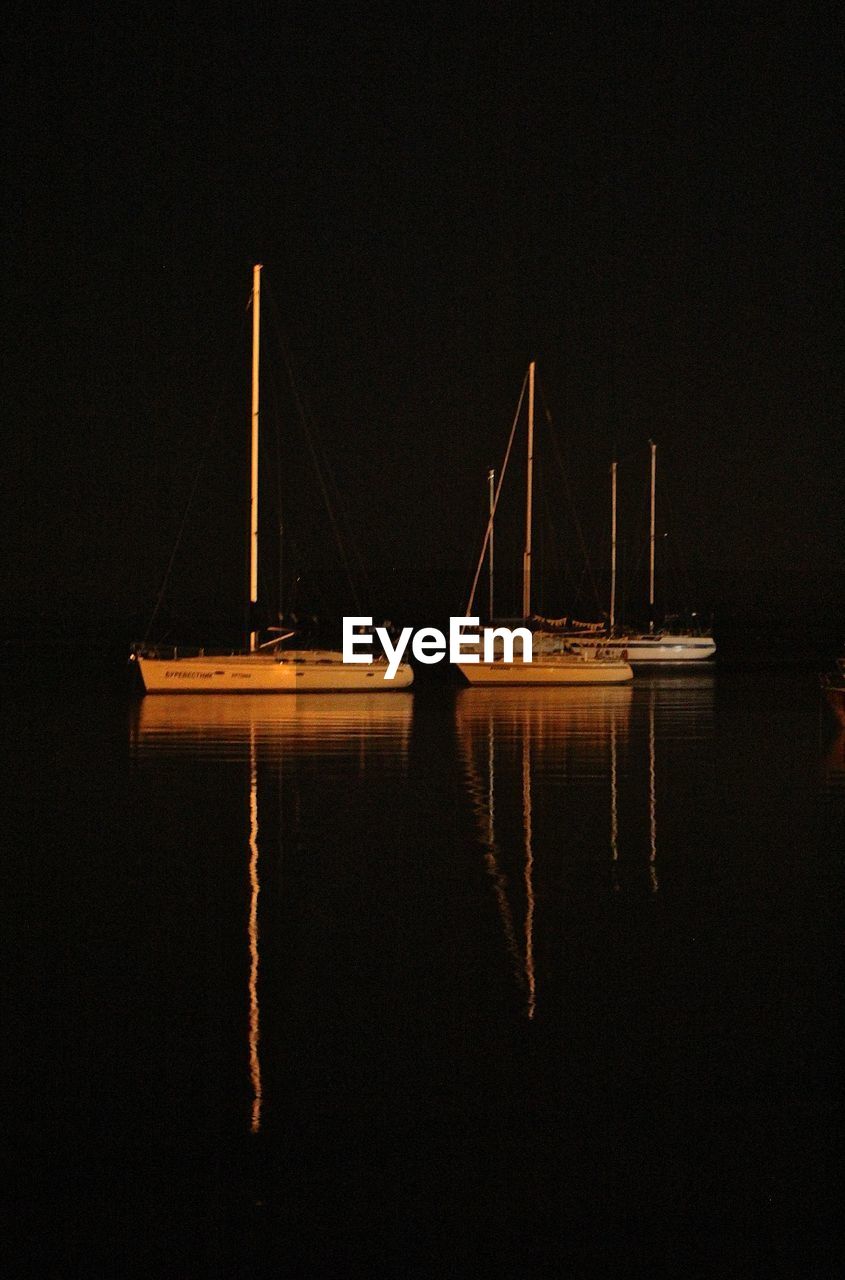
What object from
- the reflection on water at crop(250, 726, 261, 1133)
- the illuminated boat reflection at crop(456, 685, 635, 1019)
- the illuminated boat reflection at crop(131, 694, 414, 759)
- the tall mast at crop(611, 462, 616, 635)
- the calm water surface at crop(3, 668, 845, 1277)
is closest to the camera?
the calm water surface at crop(3, 668, 845, 1277)

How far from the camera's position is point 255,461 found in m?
45.5

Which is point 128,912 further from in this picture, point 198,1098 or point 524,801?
point 524,801

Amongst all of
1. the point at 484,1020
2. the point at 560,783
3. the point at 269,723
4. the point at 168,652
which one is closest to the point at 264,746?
the point at 269,723

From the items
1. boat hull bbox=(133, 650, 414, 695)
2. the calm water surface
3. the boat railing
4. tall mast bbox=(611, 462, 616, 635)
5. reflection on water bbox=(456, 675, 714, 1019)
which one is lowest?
the calm water surface

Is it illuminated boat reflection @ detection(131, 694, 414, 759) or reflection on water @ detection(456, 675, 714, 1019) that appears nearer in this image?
reflection on water @ detection(456, 675, 714, 1019)

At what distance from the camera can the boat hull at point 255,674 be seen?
1777 inches

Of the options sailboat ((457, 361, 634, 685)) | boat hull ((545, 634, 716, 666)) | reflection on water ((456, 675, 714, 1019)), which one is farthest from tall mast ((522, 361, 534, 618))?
boat hull ((545, 634, 716, 666))

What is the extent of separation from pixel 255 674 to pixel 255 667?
22cm

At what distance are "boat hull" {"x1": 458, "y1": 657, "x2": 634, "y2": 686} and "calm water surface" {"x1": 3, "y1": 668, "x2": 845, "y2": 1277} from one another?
104ft

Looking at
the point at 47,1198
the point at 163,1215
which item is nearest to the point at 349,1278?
the point at 163,1215

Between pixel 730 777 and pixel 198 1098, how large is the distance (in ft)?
53.4

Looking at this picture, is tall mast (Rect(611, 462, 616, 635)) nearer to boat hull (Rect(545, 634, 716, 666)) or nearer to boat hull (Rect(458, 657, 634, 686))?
boat hull (Rect(545, 634, 716, 666))

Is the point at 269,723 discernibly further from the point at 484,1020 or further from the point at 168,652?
the point at 484,1020

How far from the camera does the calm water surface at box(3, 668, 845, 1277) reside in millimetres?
6391
